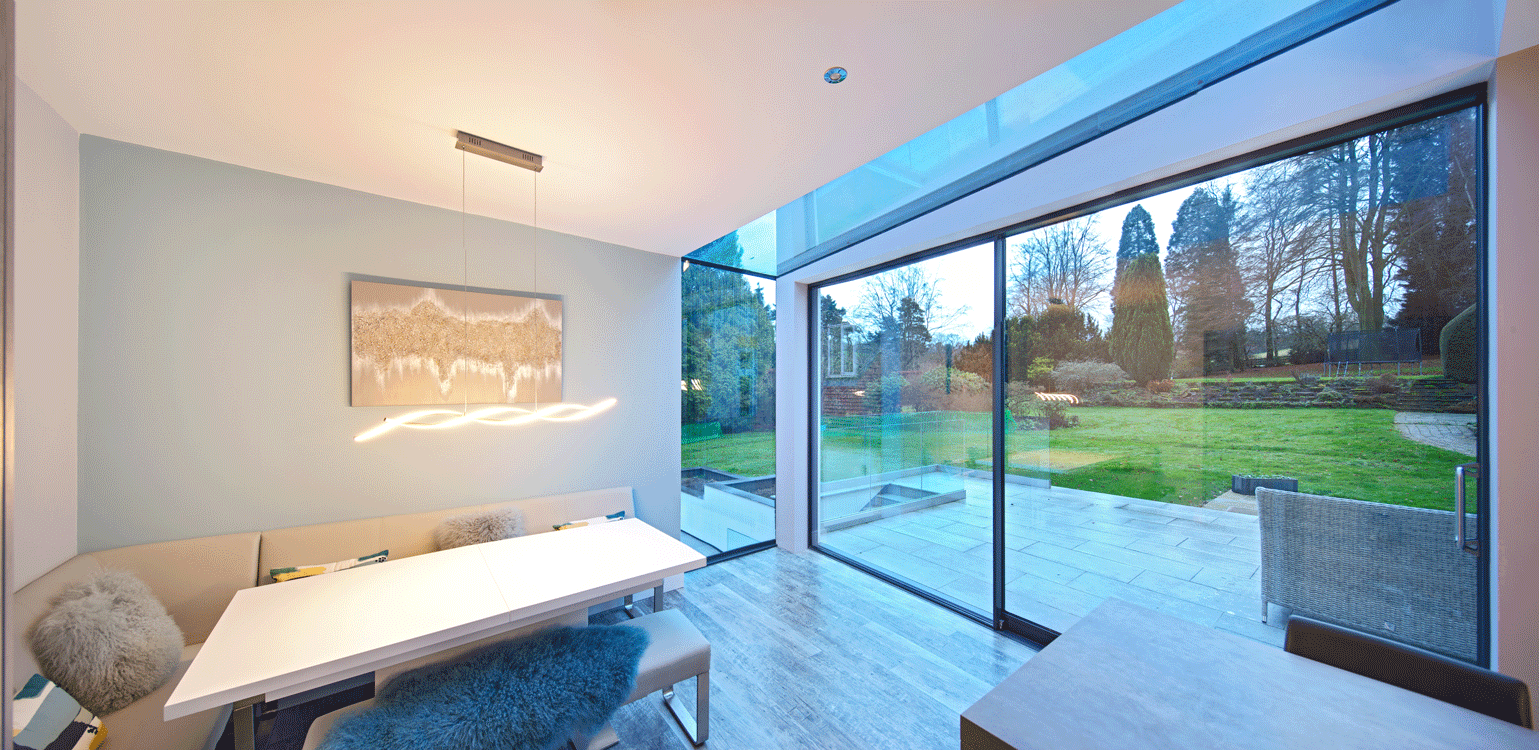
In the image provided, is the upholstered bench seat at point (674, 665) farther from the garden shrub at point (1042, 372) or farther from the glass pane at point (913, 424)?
the garden shrub at point (1042, 372)

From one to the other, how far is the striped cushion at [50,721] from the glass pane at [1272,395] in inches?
144

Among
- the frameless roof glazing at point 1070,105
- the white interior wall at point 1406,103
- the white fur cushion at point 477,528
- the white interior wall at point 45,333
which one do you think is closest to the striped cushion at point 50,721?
the white interior wall at point 45,333

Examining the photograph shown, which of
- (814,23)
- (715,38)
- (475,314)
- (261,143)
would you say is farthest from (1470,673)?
(261,143)

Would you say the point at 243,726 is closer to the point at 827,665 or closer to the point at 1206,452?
the point at 827,665

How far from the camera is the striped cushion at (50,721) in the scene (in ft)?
4.11

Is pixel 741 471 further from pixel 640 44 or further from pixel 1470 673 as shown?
pixel 1470 673

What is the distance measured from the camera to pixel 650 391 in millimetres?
3533

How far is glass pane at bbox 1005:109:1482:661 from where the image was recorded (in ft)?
5.03

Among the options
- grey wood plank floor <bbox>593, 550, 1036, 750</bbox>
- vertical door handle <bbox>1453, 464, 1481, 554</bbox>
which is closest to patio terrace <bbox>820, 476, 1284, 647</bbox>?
grey wood plank floor <bbox>593, 550, 1036, 750</bbox>

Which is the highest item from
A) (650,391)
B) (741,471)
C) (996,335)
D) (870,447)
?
(996,335)

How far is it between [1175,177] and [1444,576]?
169 cm

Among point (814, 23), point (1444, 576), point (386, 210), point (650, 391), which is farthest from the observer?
point (650, 391)

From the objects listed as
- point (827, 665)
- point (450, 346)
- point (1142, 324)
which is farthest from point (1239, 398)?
point (450, 346)

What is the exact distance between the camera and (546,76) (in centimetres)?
163
